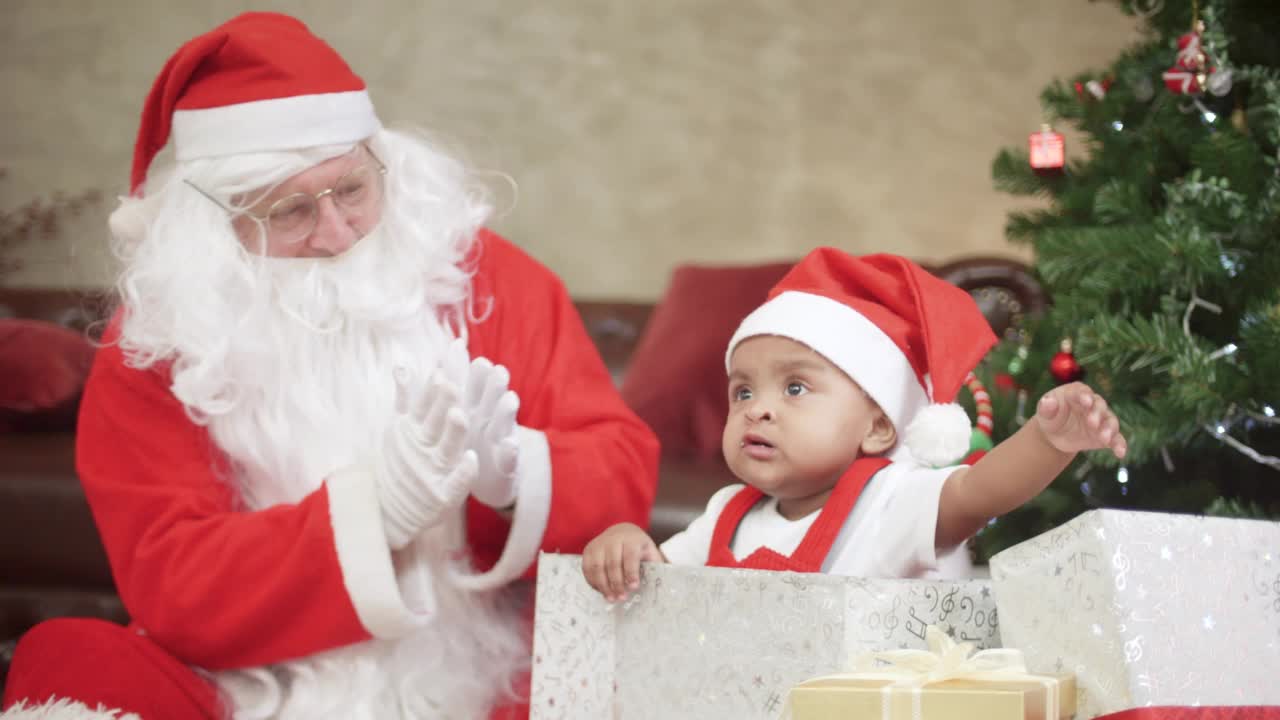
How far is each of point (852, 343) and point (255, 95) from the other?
960 millimetres

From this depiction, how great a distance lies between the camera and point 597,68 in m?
4.28

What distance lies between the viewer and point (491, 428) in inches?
64.6

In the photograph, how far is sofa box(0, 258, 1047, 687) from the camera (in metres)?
2.86

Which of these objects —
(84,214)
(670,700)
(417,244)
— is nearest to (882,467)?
(670,700)

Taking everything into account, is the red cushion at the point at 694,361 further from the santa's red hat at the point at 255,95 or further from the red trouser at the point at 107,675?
the red trouser at the point at 107,675

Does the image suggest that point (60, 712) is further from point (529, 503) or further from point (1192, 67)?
point (1192, 67)

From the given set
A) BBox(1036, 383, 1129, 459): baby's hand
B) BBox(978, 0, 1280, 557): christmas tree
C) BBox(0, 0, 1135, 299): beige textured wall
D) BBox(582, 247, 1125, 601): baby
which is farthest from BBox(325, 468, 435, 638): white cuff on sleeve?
BBox(0, 0, 1135, 299): beige textured wall

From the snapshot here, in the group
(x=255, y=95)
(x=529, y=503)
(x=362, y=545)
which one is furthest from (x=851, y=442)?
(x=255, y=95)

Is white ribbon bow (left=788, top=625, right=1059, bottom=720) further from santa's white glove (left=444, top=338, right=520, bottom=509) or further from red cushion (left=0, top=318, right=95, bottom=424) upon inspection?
red cushion (left=0, top=318, right=95, bottom=424)

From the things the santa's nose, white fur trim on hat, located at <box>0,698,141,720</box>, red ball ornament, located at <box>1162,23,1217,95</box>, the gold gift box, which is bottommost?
white fur trim on hat, located at <box>0,698,141,720</box>

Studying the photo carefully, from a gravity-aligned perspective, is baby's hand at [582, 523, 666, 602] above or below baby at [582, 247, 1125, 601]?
below

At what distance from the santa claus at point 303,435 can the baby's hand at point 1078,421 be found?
71cm

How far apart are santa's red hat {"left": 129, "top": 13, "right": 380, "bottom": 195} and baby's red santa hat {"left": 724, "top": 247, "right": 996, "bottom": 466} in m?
0.74

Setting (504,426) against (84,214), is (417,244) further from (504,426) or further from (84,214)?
(84,214)
